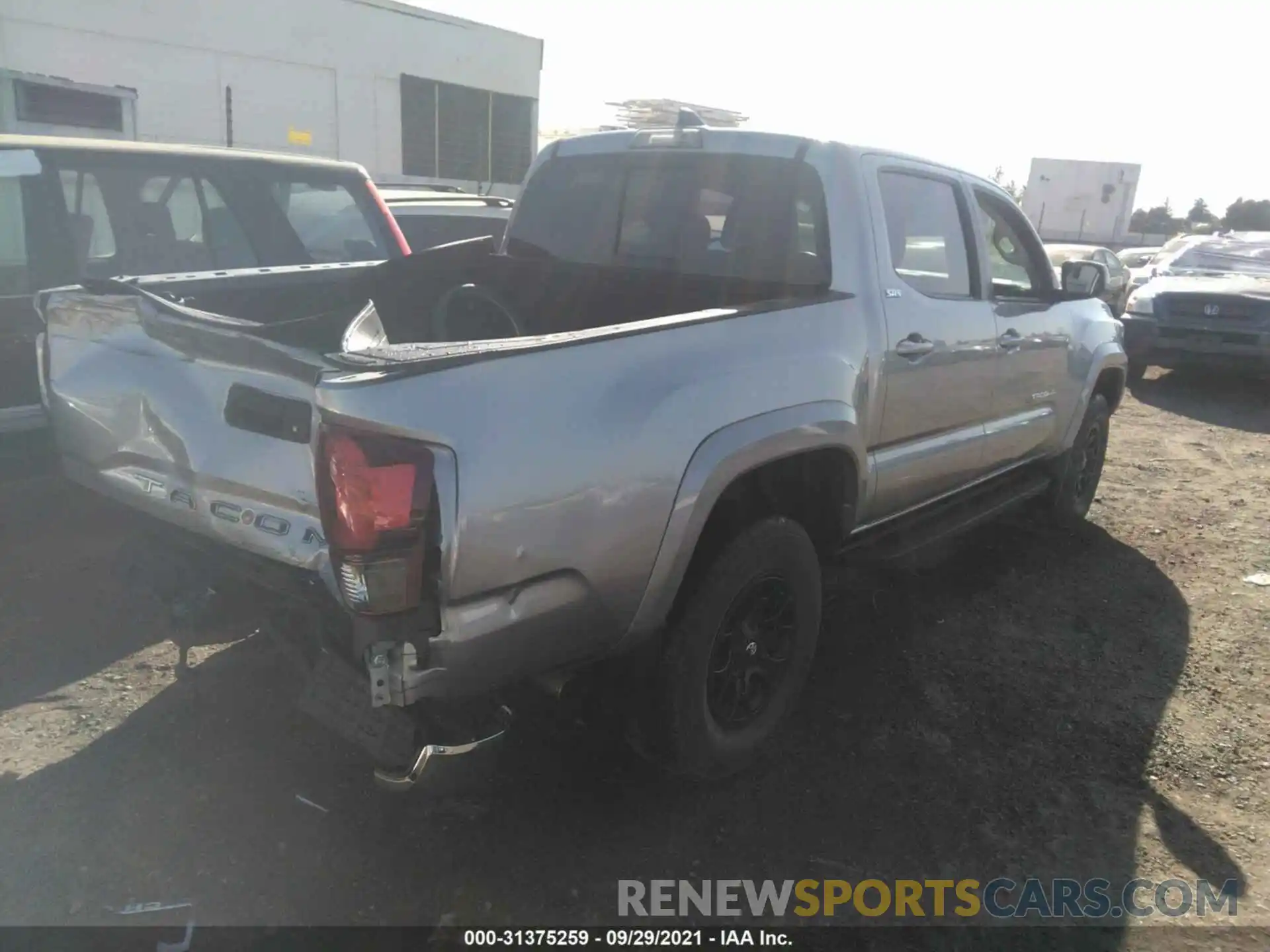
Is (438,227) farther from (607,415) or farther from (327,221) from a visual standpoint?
(607,415)

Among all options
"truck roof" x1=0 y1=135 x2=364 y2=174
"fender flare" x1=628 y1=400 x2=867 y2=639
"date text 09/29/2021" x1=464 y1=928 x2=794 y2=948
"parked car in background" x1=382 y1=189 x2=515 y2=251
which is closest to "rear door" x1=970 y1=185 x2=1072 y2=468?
"fender flare" x1=628 y1=400 x2=867 y2=639

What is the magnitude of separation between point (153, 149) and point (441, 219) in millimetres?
4048

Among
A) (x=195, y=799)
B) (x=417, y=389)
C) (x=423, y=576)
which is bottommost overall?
(x=195, y=799)

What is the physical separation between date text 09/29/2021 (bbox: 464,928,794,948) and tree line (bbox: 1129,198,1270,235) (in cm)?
3518

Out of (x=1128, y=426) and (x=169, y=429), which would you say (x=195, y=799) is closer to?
(x=169, y=429)

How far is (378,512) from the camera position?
2.03 m

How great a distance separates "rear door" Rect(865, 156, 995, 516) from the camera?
3500 mm

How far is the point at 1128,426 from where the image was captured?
859 centimetres

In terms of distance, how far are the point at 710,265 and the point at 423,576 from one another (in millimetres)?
2025

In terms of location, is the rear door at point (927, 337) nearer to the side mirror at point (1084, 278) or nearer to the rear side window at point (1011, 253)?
the rear side window at point (1011, 253)

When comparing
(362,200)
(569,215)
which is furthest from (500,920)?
(362,200)

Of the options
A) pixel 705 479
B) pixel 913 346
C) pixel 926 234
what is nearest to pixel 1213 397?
pixel 926 234

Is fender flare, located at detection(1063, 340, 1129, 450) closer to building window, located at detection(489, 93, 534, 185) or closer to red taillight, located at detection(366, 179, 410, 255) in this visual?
red taillight, located at detection(366, 179, 410, 255)

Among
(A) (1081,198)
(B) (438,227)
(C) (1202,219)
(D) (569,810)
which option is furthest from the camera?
(C) (1202,219)
